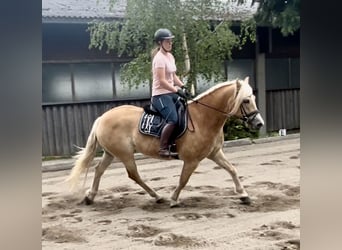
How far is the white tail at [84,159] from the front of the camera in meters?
1.81

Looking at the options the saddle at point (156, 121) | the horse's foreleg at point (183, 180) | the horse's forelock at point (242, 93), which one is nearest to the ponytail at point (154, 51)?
the saddle at point (156, 121)

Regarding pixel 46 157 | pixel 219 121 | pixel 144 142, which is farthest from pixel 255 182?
pixel 46 157

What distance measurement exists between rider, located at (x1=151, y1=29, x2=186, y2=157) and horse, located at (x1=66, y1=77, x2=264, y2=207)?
2.3 inches

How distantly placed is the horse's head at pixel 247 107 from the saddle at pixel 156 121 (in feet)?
0.73

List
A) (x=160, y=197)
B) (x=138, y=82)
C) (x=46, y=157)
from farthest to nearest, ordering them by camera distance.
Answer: (x=160, y=197) < (x=138, y=82) < (x=46, y=157)

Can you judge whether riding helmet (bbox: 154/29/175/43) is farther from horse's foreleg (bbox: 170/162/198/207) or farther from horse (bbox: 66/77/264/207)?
horse's foreleg (bbox: 170/162/198/207)

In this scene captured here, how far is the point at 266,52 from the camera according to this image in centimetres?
200

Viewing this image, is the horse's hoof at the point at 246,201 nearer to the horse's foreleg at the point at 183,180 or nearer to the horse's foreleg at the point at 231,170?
the horse's foreleg at the point at 231,170

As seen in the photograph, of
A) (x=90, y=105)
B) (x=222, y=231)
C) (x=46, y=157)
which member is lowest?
(x=222, y=231)

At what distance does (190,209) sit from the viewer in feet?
6.50

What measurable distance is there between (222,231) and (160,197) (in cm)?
29

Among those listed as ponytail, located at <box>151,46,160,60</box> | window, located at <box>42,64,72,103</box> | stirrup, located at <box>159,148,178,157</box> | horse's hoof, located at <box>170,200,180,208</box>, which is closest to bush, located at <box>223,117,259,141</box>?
stirrup, located at <box>159,148,178,157</box>
